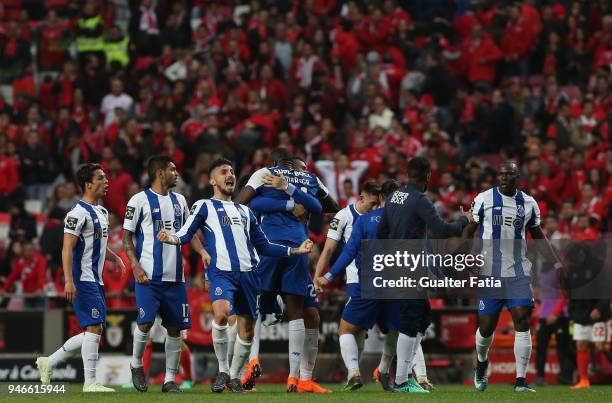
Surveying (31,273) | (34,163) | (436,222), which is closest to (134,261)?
(436,222)

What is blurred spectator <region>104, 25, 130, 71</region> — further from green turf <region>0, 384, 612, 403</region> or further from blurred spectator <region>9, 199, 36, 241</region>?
green turf <region>0, 384, 612, 403</region>

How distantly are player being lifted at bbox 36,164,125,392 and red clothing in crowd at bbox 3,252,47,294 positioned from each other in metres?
8.28

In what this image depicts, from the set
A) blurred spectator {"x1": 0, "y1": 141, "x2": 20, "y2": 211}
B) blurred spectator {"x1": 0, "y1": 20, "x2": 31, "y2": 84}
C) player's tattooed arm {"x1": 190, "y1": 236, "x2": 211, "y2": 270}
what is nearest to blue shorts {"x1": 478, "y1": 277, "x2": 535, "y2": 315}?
player's tattooed arm {"x1": 190, "y1": 236, "x2": 211, "y2": 270}

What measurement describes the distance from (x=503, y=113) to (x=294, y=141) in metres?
3.84

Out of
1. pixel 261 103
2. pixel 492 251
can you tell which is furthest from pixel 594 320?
pixel 261 103

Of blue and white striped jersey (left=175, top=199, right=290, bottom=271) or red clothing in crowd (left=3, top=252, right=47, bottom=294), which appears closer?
blue and white striped jersey (left=175, top=199, right=290, bottom=271)

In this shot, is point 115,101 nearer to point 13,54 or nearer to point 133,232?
point 13,54

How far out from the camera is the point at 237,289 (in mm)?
13609

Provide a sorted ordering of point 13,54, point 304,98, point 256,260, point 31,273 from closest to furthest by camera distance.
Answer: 1. point 256,260
2. point 31,273
3. point 304,98
4. point 13,54

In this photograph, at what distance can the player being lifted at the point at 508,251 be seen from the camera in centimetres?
1408

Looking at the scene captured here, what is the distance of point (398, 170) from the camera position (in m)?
22.5

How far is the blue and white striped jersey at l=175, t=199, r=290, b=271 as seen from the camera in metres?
13.6

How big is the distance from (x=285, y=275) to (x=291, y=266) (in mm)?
118

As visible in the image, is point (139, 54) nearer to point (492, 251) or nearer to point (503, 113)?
point (503, 113)
